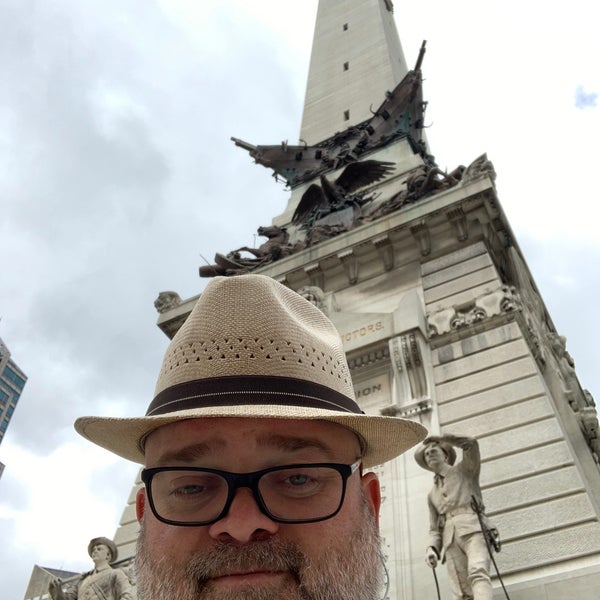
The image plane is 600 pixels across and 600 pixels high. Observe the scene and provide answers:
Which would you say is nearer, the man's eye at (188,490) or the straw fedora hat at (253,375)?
the man's eye at (188,490)

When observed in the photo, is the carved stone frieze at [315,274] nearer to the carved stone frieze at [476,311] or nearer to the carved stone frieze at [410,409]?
the carved stone frieze at [476,311]

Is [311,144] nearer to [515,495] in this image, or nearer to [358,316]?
[358,316]

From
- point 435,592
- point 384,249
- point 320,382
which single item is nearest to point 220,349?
point 320,382

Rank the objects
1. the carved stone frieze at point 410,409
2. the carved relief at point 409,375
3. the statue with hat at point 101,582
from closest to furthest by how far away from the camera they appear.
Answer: the statue with hat at point 101,582
the carved stone frieze at point 410,409
the carved relief at point 409,375

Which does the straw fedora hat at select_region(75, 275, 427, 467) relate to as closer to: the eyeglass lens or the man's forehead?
the man's forehead

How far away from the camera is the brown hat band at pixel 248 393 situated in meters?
2.21

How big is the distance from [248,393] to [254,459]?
0.25 meters

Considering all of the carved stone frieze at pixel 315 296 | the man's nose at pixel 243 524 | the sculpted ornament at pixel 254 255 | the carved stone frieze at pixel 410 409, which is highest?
the sculpted ornament at pixel 254 255

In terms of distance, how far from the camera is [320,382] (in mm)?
2371

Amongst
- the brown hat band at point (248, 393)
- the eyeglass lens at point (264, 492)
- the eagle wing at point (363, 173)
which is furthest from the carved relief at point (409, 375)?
the eagle wing at point (363, 173)

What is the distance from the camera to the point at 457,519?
6.36m

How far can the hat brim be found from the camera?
2.13 metres

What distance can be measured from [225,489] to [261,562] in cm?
28

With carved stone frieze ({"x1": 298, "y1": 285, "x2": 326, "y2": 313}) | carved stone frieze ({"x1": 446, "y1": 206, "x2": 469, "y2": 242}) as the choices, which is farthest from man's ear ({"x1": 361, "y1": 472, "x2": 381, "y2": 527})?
carved stone frieze ({"x1": 446, "y1": 206, "x2": 469, "y2": 242})
